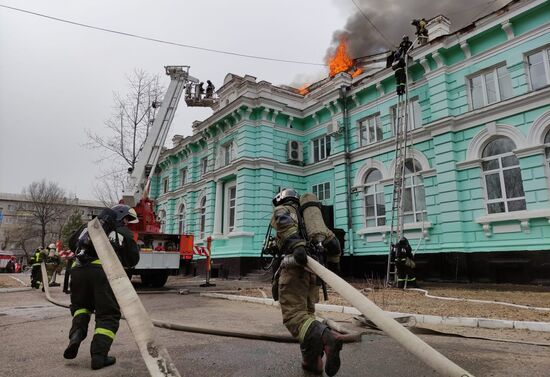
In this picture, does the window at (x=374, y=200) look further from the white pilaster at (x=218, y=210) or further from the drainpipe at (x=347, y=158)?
the white pilaster at (x=218, y=210)

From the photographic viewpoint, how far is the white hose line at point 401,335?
81.7 inches

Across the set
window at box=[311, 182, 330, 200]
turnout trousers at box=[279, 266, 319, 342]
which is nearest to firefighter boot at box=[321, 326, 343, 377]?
turnout trousers at box=[279, 266, 319, 342]

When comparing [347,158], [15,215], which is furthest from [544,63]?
[15,215]

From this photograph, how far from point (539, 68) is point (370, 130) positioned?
672 cm

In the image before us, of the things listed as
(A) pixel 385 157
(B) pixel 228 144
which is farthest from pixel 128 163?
(A) pixel 385 157

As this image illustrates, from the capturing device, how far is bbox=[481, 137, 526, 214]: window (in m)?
11.1

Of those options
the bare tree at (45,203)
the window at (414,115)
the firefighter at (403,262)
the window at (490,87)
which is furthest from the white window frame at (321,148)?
the bare tree at (45,203)

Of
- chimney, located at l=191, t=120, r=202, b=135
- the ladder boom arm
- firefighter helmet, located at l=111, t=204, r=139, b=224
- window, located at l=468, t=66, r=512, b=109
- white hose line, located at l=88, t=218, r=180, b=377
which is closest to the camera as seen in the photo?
white hose line, located at l=88, t=218, r=180, b=377

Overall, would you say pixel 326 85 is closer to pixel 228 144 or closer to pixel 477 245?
pixel 228 144

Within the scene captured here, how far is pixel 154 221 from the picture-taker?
13641 millimetres

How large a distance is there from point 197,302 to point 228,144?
12707 mm

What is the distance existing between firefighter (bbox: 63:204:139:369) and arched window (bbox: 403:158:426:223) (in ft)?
39.1

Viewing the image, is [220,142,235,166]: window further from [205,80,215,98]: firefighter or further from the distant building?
the distant building

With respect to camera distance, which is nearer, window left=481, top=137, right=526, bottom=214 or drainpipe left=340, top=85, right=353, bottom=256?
window left=481, top=137, right=526, bottom=214
